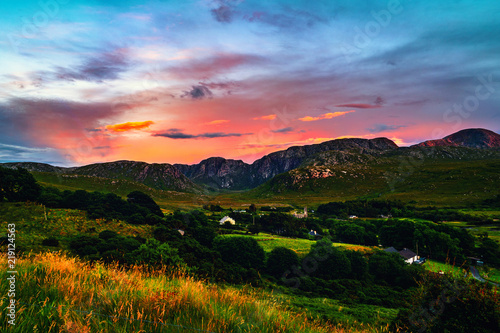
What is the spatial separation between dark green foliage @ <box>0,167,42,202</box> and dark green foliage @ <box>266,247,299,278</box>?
54872mm

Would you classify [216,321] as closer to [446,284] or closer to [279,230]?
[446,284]

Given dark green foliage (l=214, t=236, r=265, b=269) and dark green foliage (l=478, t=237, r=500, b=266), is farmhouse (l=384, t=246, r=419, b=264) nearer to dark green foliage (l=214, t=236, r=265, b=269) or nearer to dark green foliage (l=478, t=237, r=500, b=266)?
dark green foliage (l=478, t=237, r=500, b=266)

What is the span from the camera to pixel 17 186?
50.3m

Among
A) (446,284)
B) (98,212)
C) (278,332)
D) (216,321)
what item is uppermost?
(216,321)

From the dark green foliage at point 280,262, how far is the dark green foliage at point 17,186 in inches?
2160

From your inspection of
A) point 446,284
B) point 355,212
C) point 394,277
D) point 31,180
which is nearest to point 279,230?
point 394,277

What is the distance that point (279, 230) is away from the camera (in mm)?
108875

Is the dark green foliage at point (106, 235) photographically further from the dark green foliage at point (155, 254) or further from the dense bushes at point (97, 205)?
the dense bushes at point (97, 205)

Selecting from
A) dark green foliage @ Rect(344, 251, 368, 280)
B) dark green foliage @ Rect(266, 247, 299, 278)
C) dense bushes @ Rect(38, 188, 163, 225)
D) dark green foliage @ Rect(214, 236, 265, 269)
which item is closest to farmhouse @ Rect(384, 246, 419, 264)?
dark green foliage @ Rect(344, 251, 368, 280)

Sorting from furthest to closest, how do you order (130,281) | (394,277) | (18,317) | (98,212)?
Result: (394,277) → (98,212) → (130,281) → (18,317)

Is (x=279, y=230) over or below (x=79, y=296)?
below

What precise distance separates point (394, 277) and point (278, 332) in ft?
233

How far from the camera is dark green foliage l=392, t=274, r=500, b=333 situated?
320 inches

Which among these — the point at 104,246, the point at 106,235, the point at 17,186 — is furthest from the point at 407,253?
the point at 17,186
